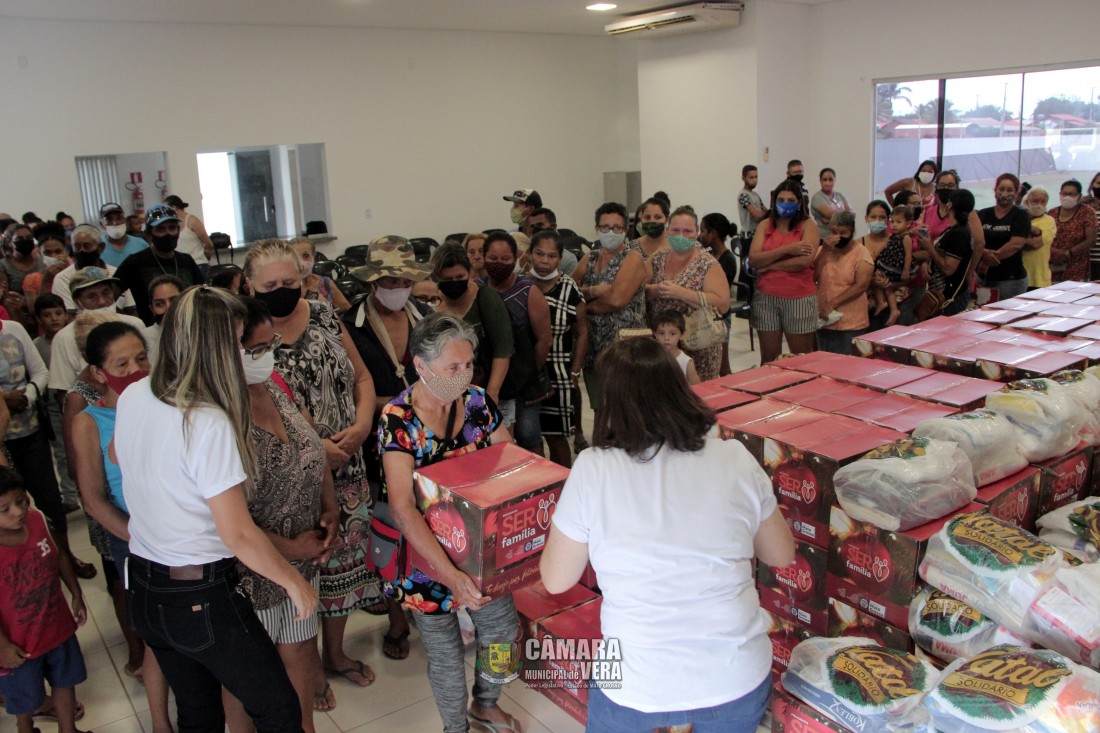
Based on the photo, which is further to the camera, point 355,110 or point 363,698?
point 355,110

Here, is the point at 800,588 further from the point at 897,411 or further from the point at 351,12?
the point at 351,12

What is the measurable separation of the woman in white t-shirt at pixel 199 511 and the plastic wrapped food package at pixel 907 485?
1405 millimetres

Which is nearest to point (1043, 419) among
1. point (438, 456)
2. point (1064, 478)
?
point (1064, 478)

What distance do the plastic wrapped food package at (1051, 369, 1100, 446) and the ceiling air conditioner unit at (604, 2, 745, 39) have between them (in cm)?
788

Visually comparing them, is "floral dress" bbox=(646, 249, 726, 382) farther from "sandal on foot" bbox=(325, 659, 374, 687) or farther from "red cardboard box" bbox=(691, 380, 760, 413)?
"sandal on foot" bbox=(325, 659, 374, 687)

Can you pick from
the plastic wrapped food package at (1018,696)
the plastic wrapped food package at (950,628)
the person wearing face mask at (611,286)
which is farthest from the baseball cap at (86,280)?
the plastic wrapped food package at (1018,696)

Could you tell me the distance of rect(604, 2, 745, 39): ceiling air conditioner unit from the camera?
9.66 metres

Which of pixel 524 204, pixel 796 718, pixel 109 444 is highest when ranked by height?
pixel 524 204

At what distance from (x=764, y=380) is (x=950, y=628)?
4.22 ft

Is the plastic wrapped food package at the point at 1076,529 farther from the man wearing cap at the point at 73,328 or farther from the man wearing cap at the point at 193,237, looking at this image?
the man wearing cap at the point at 193,237

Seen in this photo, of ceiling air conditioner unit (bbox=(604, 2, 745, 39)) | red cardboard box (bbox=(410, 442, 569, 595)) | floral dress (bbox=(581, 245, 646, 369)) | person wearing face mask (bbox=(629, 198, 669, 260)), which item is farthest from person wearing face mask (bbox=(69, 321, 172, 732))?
ceiling air conditioner unit (bbox=(604, 2, 745, 39))

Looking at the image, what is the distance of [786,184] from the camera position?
5230mm

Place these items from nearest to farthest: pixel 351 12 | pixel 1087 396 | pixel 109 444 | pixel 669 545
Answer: pixel 669 545 < pixel 109 444 < pixel 1087 396 < pixel 351 12

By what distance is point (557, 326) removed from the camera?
4.36 metres
